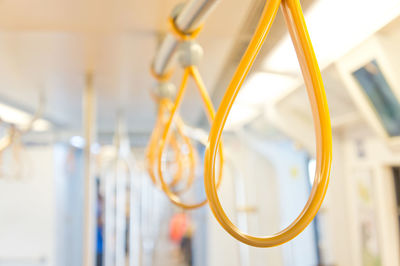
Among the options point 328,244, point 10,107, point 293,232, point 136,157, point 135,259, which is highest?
point 10,107

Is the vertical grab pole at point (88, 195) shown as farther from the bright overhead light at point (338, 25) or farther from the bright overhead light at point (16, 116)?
the bright overhead light at point (338, 25)

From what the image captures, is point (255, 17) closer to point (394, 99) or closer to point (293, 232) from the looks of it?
point (293, 232)

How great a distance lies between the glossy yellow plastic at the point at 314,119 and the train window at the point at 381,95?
0.62m

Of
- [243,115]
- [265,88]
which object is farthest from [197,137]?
[265,88]

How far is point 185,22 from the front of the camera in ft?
1.86

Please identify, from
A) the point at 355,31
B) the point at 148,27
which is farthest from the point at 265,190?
the point at 355,31

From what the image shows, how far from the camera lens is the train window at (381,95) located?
0.88 metres

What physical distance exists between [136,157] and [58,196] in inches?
19.7

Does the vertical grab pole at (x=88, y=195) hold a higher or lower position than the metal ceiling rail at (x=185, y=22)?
lower

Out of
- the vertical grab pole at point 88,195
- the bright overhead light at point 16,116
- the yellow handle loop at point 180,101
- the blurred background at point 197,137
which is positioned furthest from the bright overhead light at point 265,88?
the bright overhead light at point 16,116

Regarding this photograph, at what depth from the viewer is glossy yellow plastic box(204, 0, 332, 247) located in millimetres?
284

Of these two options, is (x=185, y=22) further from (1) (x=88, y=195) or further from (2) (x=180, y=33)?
(1) (x=88, y=195)

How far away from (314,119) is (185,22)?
1.09 ft

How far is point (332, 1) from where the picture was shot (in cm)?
56
